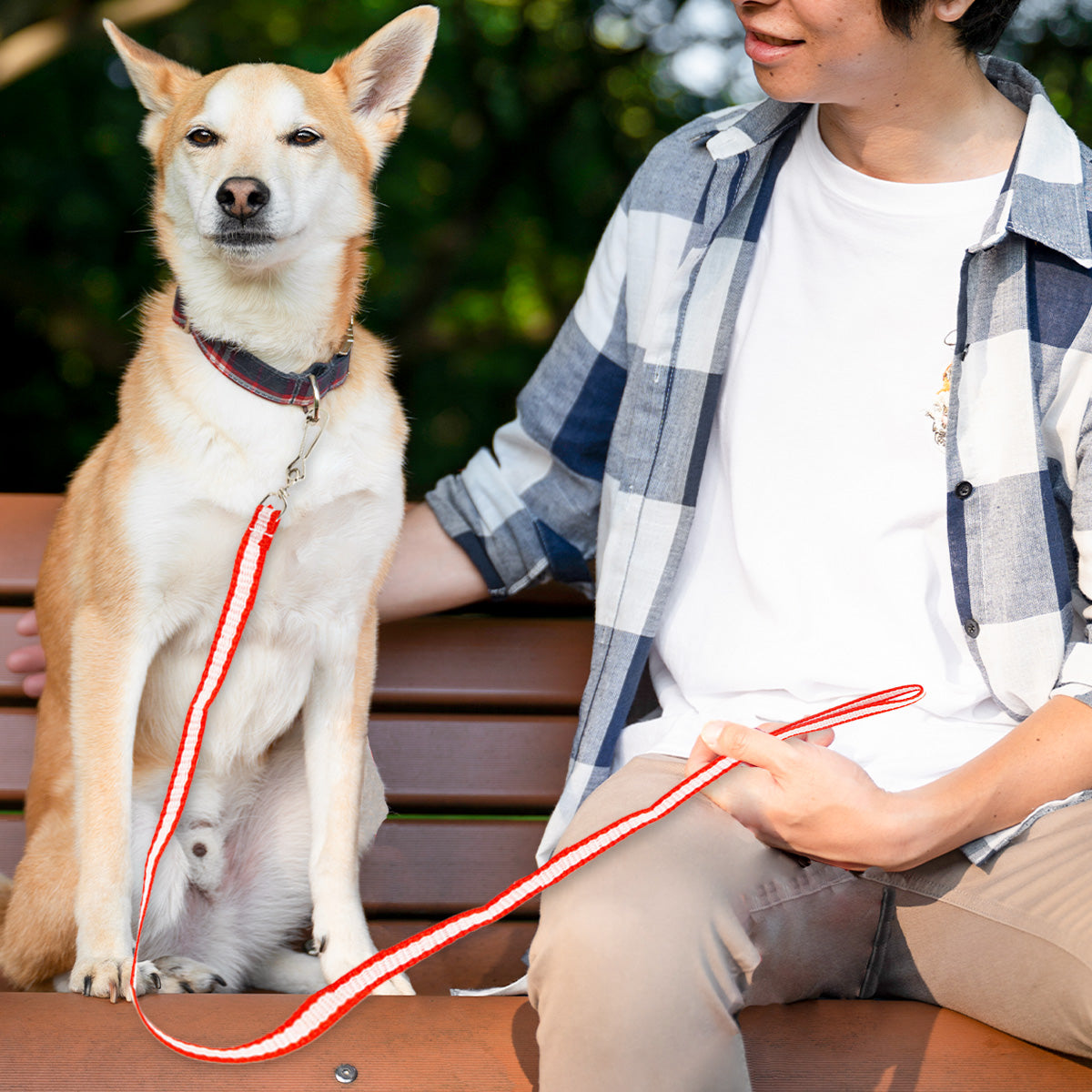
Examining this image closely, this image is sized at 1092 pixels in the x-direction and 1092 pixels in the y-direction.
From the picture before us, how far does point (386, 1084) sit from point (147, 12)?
386 cm

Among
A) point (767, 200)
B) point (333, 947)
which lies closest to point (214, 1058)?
point (333, 947)

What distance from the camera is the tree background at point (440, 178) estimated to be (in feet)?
14.9

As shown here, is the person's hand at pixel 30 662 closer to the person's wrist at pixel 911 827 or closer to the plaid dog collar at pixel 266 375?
the plaid dog collar at pixel 266 375

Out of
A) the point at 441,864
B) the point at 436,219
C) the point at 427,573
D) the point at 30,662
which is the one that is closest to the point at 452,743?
the point at 441,864

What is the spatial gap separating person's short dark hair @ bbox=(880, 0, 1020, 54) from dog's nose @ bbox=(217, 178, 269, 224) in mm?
819

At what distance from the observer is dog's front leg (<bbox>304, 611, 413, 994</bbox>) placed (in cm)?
163

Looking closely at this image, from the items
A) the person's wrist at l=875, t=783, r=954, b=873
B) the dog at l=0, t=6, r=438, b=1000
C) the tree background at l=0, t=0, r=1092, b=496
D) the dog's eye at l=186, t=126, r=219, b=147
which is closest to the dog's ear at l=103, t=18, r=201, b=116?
the dog at l=0, t=6, r=438, b=1000

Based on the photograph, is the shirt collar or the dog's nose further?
the dog's nose

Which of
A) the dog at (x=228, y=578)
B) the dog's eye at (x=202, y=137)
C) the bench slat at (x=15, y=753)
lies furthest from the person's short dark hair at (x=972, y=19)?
the bench slat at (x=15, y=753)

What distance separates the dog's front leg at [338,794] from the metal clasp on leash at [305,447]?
26 cm

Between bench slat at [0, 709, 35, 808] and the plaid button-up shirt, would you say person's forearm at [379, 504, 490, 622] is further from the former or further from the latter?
bench slat at [0, 709, 35, 808]

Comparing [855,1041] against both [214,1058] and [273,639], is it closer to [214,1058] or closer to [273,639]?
[214,1058]

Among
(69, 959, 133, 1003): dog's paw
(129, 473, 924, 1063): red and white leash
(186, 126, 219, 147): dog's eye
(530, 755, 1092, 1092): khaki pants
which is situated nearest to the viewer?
(530, 755, 1092, 1092): khaki pants

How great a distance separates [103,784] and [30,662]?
51 cm
